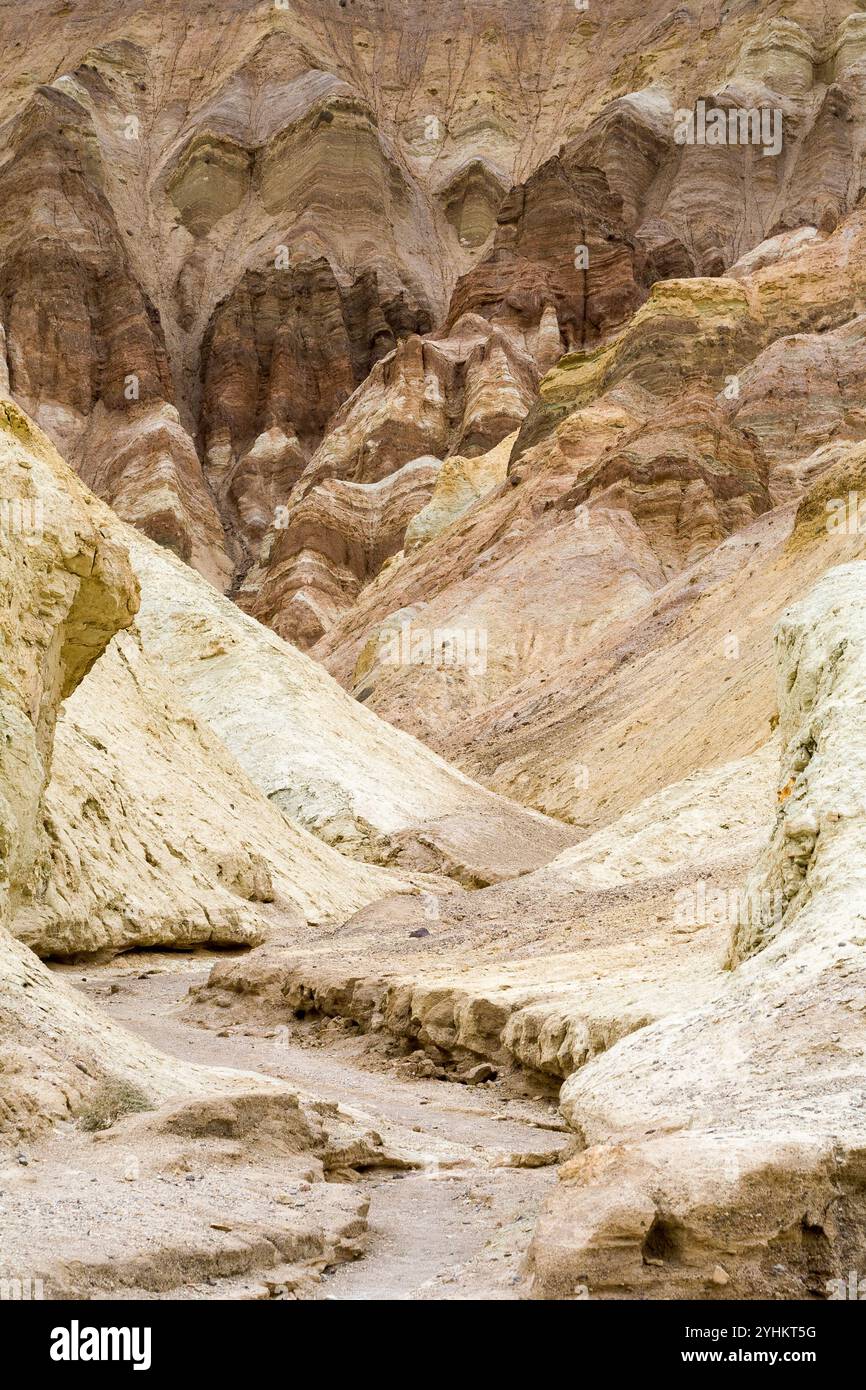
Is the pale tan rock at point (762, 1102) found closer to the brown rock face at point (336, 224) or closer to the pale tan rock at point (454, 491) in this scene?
the pale tan rock at point (454, 491)

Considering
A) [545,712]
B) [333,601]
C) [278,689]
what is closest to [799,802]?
[278,689]

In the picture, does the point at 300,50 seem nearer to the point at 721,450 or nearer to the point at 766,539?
the point at 721,450

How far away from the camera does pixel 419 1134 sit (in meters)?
9.11

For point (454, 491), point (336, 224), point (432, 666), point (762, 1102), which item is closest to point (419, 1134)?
point (762, 1102)

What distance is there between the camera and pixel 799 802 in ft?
30.4

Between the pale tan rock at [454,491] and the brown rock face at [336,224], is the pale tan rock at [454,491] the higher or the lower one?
the lower one

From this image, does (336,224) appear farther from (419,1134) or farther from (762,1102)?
(762,1102)

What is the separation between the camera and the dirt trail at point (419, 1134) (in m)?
5.72

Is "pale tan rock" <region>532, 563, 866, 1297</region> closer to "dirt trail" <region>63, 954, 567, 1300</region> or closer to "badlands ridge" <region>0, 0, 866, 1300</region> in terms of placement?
"badlands ridge" <region>0, 0, 866, 1300</region>

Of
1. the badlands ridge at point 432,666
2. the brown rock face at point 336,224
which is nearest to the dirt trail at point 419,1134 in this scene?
the badlands ridge at point 432,666

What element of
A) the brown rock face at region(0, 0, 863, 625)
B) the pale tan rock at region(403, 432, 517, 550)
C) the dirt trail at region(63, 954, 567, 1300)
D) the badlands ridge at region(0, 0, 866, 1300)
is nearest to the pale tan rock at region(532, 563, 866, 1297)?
the badlands ridge at region(0, 0, 866, 1300)

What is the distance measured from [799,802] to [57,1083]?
15.2ft

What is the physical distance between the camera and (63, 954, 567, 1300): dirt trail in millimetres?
5723
